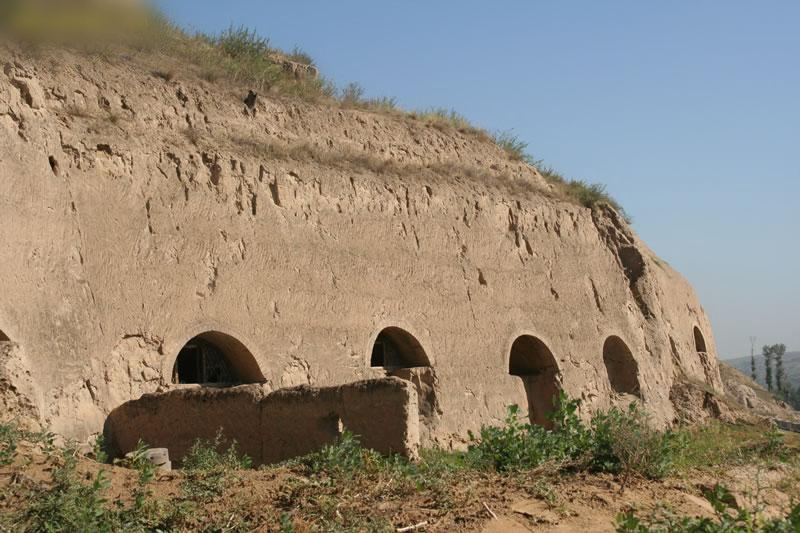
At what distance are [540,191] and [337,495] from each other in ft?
33.1

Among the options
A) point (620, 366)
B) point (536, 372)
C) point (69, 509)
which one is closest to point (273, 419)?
point (69, 509)

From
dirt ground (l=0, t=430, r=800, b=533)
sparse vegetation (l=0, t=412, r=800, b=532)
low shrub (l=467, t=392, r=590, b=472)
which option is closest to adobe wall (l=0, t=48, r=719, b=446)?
sparse vegetation (l=0, t=412, r=800, b=532)

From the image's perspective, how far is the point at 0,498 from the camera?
222 inches

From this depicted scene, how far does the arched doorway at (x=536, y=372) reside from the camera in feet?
44.0

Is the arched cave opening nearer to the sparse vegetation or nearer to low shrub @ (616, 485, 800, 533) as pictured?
the sparse vegetation

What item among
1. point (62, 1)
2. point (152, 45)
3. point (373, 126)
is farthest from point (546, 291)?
point (62, 1)

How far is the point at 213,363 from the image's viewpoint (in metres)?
10.2

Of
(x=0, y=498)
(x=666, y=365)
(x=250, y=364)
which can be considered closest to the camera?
(x=0, y=498)

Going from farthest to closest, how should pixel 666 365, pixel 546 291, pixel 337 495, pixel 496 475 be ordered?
pixel 666 365 < pixel 546 291 < pixel 496 475 < pixel 337 495

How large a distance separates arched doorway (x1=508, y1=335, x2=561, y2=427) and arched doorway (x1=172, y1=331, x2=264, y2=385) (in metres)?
4.86

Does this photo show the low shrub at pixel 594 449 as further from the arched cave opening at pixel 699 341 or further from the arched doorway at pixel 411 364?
the arched cave opening at pixel 699 341

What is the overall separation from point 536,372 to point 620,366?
7.79 feet

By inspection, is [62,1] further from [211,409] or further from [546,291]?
[546,291]

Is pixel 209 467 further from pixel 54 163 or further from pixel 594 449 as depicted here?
pixel 54 163
